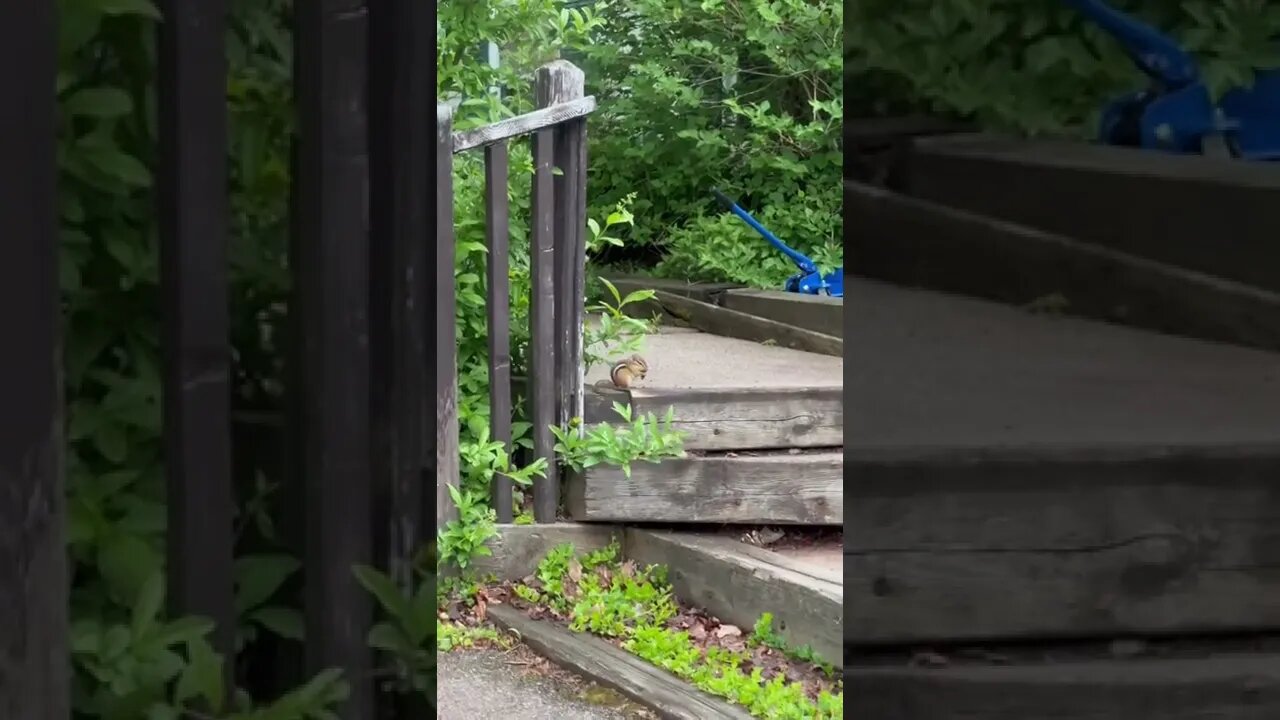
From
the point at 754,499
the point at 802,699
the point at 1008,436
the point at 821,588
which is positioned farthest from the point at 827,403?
the point at 1008,436

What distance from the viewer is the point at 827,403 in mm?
3609

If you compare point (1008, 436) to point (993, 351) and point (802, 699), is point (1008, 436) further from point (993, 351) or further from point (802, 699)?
point (802, 699)

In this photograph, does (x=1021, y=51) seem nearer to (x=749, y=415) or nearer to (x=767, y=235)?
(x=749, y=415)

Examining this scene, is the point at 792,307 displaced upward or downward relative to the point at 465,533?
upward

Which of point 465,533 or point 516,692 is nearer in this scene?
point 516,692

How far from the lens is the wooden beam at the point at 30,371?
0.69m

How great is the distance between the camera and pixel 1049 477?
2.43ft

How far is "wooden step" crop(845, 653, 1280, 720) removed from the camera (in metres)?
0.74

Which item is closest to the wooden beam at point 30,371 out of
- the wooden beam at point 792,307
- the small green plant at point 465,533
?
the small green plant at point 465,533

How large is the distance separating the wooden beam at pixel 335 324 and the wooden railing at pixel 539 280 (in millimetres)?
2501

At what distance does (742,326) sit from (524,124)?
1.76m

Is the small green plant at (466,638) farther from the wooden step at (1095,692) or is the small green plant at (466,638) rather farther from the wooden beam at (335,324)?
the wooden step at (1095,692)

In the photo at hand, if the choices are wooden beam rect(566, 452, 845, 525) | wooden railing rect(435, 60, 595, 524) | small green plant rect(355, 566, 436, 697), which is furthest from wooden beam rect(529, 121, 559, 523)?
small green plant rect(355, 566, 436, 697)

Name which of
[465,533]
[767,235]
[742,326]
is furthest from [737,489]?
[767,235]
